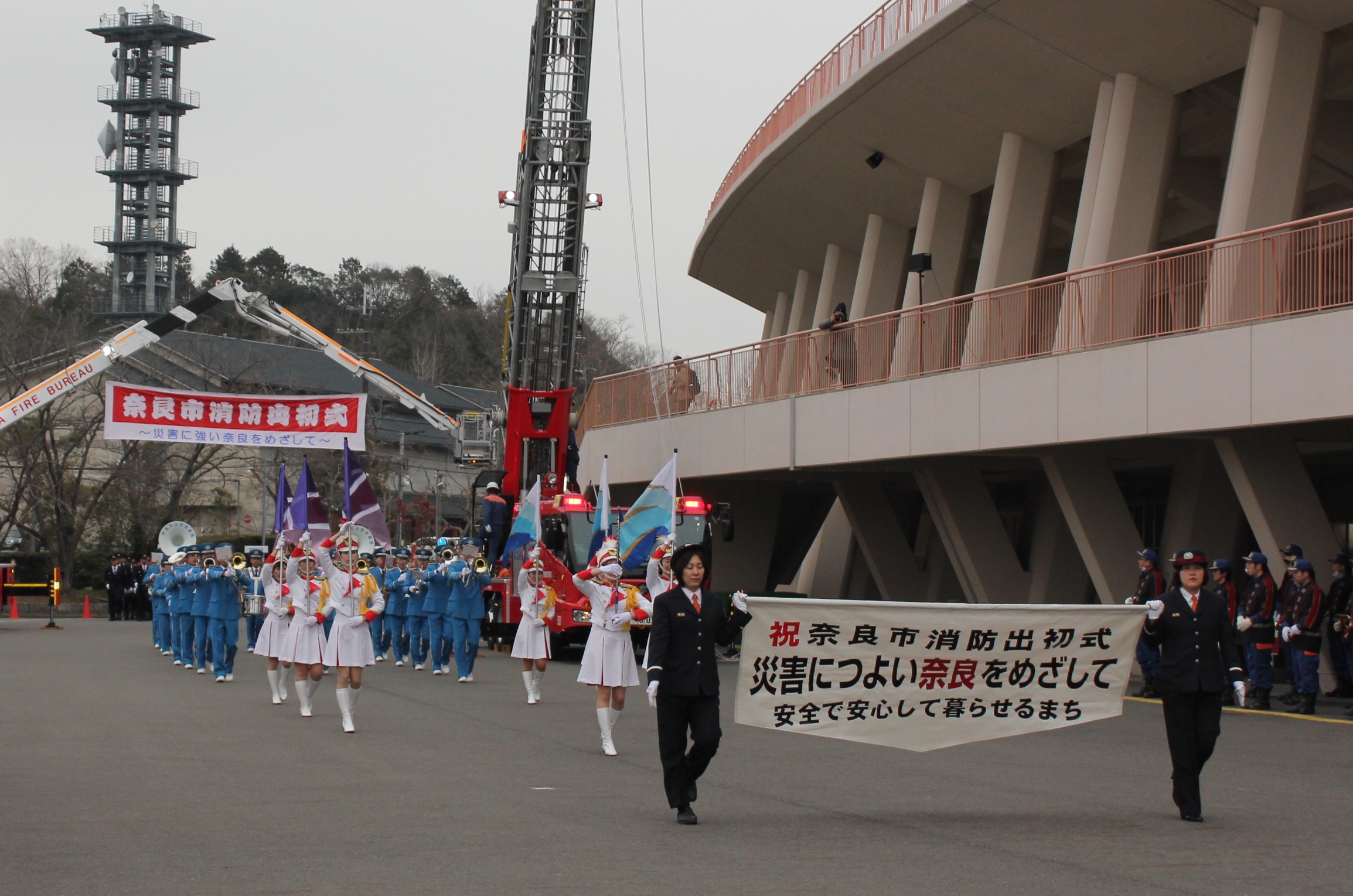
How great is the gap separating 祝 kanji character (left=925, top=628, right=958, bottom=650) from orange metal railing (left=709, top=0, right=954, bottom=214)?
632 inches

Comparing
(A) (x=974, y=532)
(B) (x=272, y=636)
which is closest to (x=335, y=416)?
(A) (x=974, y=532)

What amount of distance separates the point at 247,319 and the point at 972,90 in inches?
766

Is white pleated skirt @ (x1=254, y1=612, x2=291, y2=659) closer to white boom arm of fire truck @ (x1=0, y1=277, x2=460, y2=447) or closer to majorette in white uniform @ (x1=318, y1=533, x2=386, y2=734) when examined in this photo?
majorette in white uniform @ (x1=318, y1=533, x2=386, y2=734)

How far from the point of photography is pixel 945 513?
28.3 metres

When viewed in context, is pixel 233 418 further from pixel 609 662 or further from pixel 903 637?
pixel 903 637

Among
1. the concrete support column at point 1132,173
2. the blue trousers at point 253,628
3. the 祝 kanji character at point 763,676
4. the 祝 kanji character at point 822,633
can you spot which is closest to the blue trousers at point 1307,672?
the concrete support column at point 1132,173

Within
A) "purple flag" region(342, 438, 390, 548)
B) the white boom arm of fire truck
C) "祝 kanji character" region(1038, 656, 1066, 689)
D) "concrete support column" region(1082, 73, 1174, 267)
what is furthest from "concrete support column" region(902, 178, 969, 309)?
"祝 kanji character" region(1038, 656, 1066, 689)

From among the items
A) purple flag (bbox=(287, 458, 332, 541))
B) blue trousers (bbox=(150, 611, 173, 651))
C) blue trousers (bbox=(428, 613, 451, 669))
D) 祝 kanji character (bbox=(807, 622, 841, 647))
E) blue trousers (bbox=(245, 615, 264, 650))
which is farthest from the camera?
blue trousers (bbox=(245, 615, 264, 650))

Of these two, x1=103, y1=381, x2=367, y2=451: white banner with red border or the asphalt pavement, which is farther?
x1=103, y1=381, x2=367, y2=451: white banner with red border

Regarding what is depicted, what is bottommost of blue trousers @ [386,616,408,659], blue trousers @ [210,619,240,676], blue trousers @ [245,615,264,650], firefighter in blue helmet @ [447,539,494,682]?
blue trousers @ [245,615,264,650]

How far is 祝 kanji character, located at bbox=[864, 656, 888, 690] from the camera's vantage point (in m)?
10.6

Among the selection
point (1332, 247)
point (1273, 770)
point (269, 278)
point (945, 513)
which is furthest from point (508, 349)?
point (269, 278)

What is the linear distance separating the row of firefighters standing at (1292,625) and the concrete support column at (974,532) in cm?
817

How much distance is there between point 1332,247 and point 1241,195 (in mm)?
3421
